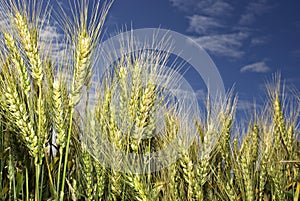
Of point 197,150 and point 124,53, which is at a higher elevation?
point 124,53

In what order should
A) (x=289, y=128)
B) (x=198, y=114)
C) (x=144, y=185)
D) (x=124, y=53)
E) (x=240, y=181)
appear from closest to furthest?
(x=144, y=185)
(x=124, y=53)
(x=240, y=181)
(x=198, y=114)
(x=289, y=128)

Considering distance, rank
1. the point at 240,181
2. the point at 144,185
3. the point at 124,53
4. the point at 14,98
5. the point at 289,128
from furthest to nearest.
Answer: the point at 289,128
the point at 240,181
the point at 124,53
the point at 144,185
the point at 14,98

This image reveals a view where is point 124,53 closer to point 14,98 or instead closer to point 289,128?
point 14,98

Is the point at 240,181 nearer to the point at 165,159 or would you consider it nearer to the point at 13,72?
the point at 165,159

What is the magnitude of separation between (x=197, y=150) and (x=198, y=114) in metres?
0.29

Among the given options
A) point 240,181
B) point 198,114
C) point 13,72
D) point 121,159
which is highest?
point 13,72

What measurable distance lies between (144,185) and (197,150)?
0.62m

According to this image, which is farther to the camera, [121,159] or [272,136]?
[272,136]

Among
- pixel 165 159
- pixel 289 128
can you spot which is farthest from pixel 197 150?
pixel 289 128

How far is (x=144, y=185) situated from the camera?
6.64 feet

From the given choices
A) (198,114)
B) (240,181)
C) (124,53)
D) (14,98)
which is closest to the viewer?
(14,98)

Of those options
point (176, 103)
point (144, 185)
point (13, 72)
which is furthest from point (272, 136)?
point (13, 72)

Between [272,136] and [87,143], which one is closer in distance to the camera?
[87,143]

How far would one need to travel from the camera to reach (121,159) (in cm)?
209
